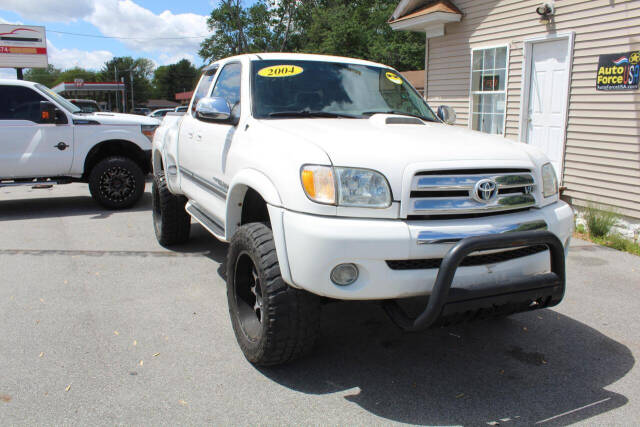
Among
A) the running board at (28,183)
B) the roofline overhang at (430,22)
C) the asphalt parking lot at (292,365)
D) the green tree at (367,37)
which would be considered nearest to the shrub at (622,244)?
the asphalt parking lot at (292,365)

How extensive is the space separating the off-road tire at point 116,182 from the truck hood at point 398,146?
18.9 ft

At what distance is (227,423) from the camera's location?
106 inches

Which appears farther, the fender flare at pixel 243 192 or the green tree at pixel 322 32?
the green tree at pixel 322 32

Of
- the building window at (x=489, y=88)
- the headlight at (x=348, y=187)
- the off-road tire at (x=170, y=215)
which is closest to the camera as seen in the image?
the headlight at (x=348, y=187)

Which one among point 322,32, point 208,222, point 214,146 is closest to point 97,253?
point 208,222

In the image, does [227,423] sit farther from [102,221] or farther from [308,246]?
[102,221]

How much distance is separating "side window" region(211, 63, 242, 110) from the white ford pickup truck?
63 cm

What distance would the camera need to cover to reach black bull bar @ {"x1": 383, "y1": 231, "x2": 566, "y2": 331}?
8.25 feet

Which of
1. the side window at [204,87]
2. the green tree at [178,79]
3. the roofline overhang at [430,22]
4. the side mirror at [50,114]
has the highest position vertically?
the green tree at [178,79]

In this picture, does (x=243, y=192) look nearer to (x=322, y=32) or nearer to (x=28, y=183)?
(x=28, y=183)

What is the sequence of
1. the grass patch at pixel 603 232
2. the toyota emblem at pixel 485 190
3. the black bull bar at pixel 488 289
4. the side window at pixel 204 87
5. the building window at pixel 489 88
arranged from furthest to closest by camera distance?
1. the building window at pixel 489 88
2. the grass patch at pixel 603 232
3. the side window at pixel 204 87
4. the toyota emblem at pixel 485 190
5. the black bull bar at pixel 488 289

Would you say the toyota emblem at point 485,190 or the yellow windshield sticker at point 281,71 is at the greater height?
the yellow windshield sticker at point 281,71

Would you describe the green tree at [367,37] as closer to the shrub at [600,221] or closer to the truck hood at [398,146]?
the shrub at [600,221]

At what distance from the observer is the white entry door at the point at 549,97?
7.84 meters
